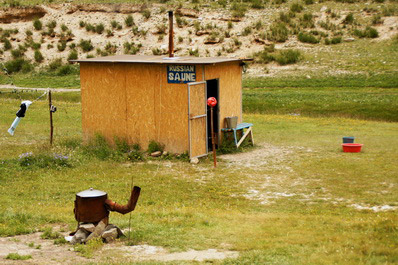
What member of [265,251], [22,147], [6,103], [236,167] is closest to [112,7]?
[6,103]

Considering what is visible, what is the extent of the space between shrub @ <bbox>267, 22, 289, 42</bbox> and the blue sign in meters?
28.4

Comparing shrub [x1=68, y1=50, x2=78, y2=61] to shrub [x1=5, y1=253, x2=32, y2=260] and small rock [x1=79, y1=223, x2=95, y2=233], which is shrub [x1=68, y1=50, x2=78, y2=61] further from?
shrub [x1=5, y1=253, x2=32, y2=260]

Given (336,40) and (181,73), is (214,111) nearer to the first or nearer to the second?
(181,73)

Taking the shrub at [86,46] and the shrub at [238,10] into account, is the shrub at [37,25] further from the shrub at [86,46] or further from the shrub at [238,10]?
the shrub at [238,10]

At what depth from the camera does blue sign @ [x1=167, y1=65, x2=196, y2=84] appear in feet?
58.5

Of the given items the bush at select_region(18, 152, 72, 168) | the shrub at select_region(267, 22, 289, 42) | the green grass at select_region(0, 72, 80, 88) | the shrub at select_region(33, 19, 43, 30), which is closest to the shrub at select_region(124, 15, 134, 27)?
the green grass at select_region(0, 72, 80, 88)

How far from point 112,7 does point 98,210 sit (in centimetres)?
4766

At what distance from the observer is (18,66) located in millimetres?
50094

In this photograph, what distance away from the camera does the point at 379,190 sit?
13938 mm

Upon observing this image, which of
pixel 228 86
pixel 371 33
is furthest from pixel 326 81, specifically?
pixel 228 86

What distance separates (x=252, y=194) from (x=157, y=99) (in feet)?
17.9

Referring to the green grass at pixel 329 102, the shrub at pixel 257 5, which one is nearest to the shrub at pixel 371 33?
the green grass at pixel 329 102

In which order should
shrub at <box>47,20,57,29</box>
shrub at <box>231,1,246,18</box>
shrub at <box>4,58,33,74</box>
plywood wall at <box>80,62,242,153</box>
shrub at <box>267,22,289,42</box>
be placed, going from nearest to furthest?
plywood wall at <box>80,62,242,153</box> → shrub at <box>267,22,289,42</box> → shrub at <box>4,58,33,74</box> → shrub at <box>231,1,246,18</box> → shrub at <box>47,20,57,29</box>

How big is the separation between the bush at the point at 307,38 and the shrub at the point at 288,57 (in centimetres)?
253
